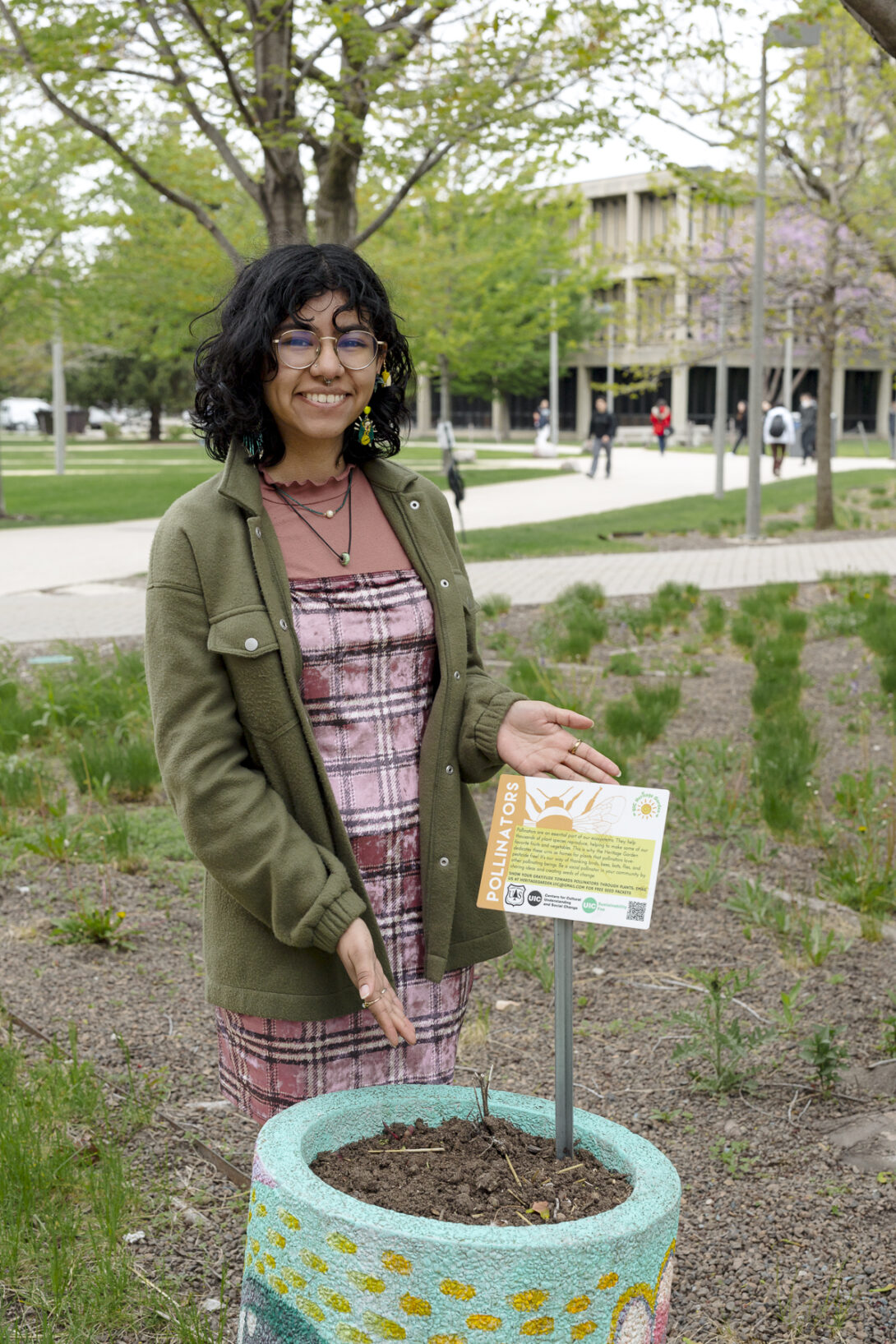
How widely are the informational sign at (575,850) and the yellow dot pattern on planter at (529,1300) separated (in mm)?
442

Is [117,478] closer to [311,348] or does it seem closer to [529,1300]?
[311,348]

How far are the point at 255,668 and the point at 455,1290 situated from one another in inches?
34.6

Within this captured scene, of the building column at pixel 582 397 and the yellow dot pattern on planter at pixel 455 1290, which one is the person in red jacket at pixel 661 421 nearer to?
the building column at pixel 582 397

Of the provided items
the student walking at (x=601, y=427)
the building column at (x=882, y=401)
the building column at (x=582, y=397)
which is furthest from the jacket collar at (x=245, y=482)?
the building column at (x=582, y=397)

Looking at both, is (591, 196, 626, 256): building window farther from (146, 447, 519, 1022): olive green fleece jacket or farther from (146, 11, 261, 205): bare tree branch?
(146, 447, 519, 1022): olive green fleece jacket

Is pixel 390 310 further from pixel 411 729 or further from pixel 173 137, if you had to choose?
pixel 173 137

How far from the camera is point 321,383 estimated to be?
6.93 feet

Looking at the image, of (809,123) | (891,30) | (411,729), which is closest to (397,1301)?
(411,729)

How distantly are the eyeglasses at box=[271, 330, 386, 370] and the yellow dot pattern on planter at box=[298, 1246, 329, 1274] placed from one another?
1.22m

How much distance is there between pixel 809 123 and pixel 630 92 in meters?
8.27

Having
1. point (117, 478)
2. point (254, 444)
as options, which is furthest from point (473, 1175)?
point (117, 478)

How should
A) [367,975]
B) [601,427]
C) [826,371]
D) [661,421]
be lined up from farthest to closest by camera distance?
[661,421] < [601,427] < [826,371] < [367,975]

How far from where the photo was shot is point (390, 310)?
223 centimetres

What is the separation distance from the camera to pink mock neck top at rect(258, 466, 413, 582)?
2.16 meters
